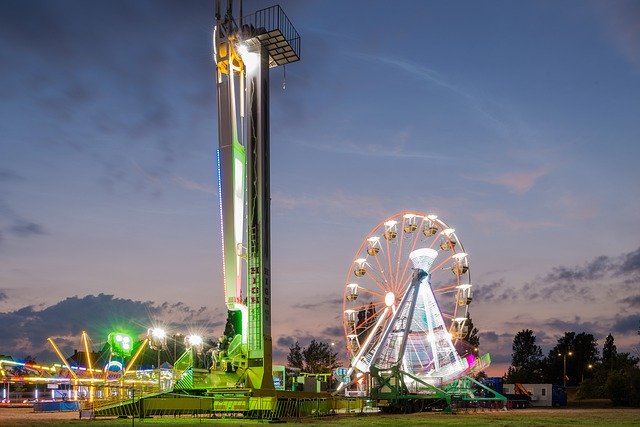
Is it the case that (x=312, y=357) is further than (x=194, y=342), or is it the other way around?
(x=312, y=357)

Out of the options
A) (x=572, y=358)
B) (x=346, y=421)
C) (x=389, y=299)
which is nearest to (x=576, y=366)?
(x=572, y=358)

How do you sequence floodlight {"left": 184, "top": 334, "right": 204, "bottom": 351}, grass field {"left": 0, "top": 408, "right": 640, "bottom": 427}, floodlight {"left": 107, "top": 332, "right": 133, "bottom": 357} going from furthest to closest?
floodlight {"left": 107, "top": 332, "right": 133, "bottom": 357}, floodlight {"left": 184, "top": 334, "right": 204, "bottom": 351}, grass field {"left": 0, "top": 408, "right": 640, "bottom": 427}

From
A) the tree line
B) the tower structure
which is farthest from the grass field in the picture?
the tree line

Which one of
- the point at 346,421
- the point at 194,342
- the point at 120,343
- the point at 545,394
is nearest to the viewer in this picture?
the point at 346,421

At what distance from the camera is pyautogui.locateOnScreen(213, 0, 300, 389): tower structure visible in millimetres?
38719

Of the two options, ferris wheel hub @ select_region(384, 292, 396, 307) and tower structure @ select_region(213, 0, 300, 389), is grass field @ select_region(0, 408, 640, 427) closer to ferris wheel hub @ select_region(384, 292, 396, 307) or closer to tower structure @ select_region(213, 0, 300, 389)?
tower structure @ select_region(213, 0, 300, 389)

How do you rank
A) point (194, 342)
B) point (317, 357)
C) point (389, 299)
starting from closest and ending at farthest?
point (194, 342), point (389, 299), point (317, 357)

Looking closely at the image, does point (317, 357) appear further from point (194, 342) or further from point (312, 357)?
point (194, 342)

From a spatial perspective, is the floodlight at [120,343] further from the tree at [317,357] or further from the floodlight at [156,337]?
the tree at [317,357]

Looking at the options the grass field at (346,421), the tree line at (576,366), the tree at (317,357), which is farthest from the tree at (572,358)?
the grass field at (346,421)

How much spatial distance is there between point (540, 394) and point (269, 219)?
47580mm

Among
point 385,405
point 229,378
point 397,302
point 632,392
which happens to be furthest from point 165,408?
point 632,392

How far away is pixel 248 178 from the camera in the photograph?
40.9m

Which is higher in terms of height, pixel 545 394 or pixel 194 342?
pixel 194 342
